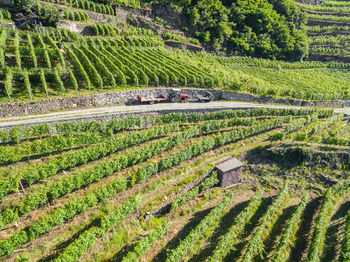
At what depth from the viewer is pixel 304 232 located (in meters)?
25.2

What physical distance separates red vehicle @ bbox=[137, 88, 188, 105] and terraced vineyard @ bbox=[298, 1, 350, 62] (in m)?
89.4

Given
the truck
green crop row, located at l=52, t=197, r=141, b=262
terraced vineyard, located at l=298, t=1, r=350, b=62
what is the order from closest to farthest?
green crop row, located at l=52, t=197, r=141, b=262 < the truck < terraced vineyard, located at l=298, t=1, r=350, b=62

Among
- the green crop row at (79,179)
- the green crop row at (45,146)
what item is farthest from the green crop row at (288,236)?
the green crop row at (45,146)

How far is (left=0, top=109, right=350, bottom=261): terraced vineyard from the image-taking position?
64.7ft

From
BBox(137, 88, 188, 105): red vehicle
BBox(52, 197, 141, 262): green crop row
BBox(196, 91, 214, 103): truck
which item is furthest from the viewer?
BBox(196, 91, 214, 103): truck

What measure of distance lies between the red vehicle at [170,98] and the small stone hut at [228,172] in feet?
57.8

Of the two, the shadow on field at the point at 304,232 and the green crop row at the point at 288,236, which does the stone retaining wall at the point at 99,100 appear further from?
the green crop row at the point at 288,236

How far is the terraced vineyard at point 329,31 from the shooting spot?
10188 cm

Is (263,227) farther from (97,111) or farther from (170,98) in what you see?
(97,111)

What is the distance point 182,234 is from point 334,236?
17.5m

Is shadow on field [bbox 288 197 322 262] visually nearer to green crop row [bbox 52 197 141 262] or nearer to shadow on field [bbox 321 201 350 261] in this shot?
shadow on field [bbox 321 201 350 261]

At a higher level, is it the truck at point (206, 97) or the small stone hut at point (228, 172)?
the truck at point (206, 97)

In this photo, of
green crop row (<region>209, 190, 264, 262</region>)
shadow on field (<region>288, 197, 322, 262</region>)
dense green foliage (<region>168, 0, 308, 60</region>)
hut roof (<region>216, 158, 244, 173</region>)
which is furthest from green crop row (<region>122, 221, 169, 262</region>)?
dense green foliage (<region>168, 0, 308, 60</region>)

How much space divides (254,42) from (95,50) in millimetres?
67519
